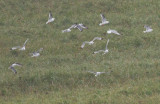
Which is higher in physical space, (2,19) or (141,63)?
(141,63)

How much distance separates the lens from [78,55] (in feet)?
56.2

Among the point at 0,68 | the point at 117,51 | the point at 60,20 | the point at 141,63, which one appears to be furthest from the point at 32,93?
the point at 60,20

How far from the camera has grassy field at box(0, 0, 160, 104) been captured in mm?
12023

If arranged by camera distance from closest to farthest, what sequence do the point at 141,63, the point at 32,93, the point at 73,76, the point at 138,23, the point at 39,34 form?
the point at 32,93 < the point at 73,76 < the point at 141,63 < the point at 39,34 < the point at 138,23

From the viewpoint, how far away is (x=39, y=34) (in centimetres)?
2117

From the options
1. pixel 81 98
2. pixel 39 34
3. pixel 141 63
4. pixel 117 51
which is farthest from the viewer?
pixel 39 34

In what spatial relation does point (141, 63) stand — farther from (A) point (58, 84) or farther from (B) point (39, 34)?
(B) point (39, 34)

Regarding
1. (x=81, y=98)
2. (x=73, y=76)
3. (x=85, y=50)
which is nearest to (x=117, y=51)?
(x=85, y=50)

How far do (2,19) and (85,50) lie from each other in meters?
8.07

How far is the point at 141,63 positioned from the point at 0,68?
214 inches

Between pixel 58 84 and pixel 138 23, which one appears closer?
pixel 58 84

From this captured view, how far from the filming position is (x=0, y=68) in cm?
1556

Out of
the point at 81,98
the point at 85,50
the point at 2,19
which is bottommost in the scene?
the point at 2,19

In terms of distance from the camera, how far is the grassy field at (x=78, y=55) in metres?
12.0
